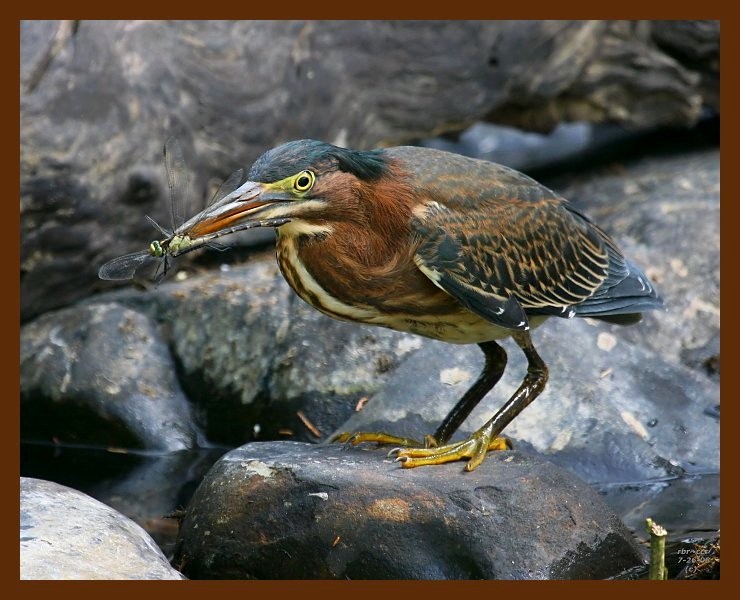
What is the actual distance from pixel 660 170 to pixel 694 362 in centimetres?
325

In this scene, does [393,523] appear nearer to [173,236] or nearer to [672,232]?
[173,236]

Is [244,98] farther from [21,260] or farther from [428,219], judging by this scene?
[428,219]

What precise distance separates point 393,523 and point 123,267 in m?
1.83

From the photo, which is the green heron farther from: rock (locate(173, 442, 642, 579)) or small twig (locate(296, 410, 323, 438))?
small twig (locate(296, 410, 323, 438))

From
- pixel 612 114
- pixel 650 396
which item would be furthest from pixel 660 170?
pixel 650 396

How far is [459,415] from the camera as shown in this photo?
6508 millimetres

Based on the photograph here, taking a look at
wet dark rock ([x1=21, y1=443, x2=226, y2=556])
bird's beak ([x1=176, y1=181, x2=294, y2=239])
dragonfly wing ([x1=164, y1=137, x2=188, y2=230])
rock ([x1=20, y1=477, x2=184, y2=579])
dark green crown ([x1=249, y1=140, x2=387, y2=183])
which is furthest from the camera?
wet dark rock ([x1=21, y1=443, x2=226, y2=556])

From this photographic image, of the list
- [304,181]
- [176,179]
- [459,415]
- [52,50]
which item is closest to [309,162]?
[304,181]

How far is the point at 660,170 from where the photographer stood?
439 inches

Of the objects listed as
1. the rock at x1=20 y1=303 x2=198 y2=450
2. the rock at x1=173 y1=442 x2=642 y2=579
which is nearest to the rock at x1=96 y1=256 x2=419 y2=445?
the rock at x1=20 y1=303 x2=198 y2=450

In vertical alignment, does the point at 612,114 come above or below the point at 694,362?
above

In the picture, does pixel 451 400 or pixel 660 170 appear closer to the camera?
pixel 451 400

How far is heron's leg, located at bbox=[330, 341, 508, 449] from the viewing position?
644 cm

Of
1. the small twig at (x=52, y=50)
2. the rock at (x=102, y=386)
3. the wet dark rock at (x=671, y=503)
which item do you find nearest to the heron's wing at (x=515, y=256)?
the wet dark rock at (x=671, y=503)
